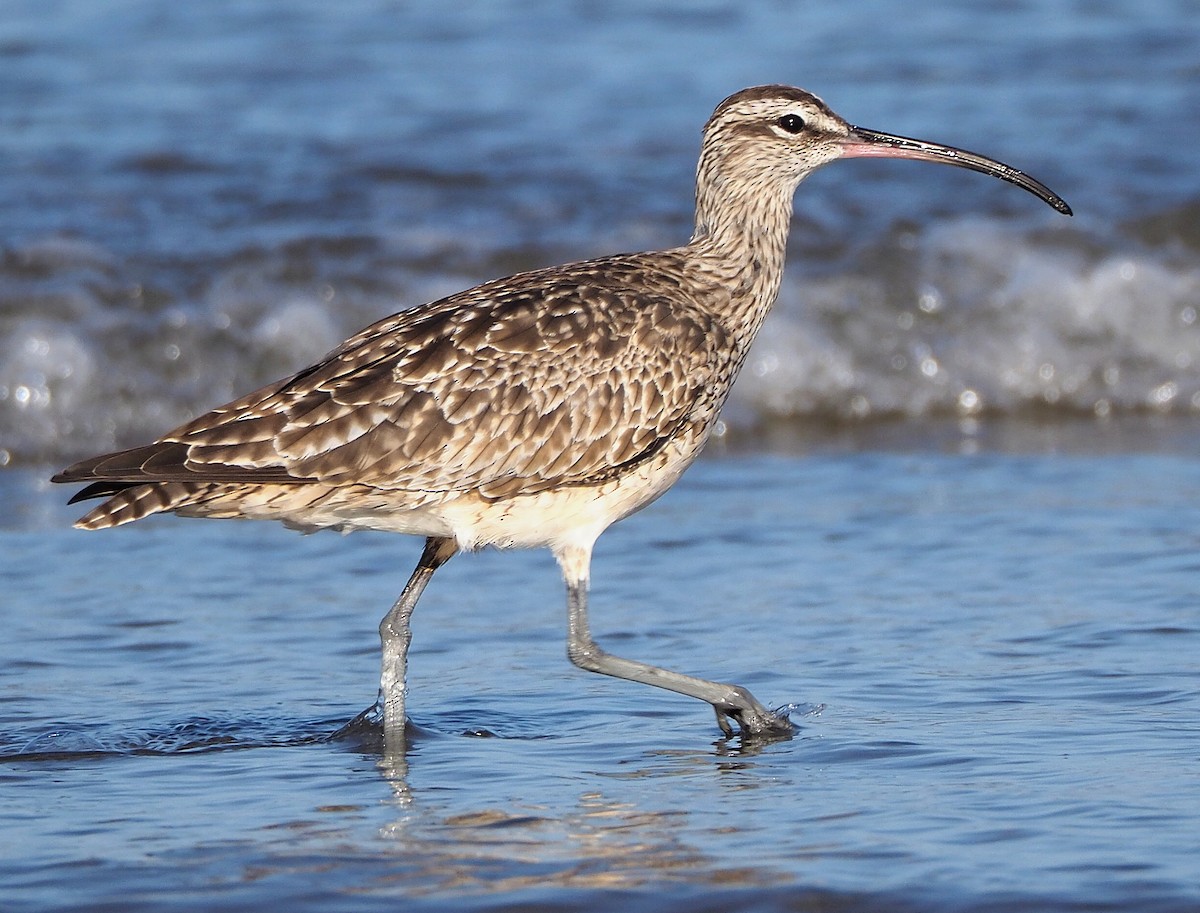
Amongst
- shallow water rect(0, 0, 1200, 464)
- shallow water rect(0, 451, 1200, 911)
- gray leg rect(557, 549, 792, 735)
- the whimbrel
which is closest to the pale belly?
the whimbrel

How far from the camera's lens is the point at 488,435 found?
6.67 metres

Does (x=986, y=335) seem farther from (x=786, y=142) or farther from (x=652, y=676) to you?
(x=652, y=676)

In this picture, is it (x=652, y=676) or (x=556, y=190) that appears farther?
(x=556, y=190)

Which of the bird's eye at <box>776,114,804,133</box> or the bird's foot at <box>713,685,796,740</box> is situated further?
the bird's eye at <box>776,114,804,133</box>

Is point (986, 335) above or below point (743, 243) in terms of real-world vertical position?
below

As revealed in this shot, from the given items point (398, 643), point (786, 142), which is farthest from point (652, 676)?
point (786, 142)

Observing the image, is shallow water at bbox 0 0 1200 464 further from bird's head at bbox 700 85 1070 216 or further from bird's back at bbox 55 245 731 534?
bird's back at bbox 55 245 731 534

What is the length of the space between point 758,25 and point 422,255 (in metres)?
6.12

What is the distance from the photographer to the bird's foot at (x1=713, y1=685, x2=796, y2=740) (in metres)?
6.69

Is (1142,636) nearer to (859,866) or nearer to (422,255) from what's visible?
(859,866)

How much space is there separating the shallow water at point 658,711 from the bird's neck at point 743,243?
4.34ft

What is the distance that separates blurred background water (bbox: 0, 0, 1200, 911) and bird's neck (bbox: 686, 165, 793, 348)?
4.35 ft

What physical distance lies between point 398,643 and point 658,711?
0.96 metres

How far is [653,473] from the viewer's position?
692 cm
